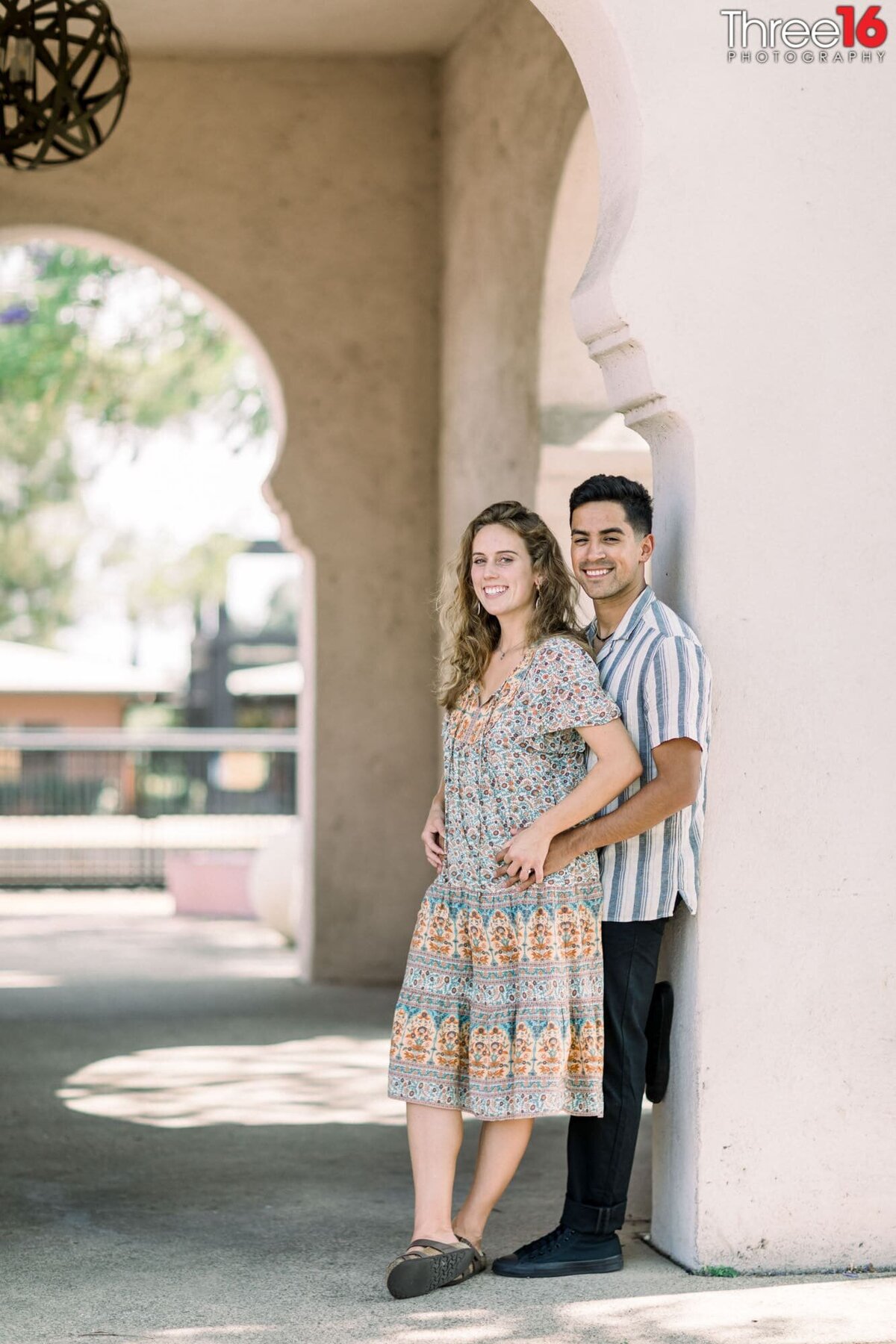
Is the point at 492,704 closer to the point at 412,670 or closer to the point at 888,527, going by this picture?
the point at 888,527

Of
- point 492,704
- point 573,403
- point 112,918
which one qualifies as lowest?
point 112,918

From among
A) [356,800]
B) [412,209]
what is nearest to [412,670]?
[356,800]

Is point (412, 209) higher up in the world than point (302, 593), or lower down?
higher up

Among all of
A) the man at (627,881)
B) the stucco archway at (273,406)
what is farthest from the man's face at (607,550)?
the stucco archway at (273,406)

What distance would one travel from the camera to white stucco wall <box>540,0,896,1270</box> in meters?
4.32

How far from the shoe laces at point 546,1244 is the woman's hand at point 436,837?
36.1 inches

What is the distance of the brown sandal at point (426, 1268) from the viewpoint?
4.11 m

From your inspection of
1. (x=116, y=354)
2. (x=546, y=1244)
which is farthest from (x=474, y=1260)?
(x=116, y=354)

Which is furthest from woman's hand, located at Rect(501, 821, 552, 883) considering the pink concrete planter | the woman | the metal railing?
the metal railing

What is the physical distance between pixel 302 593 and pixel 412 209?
2148mm

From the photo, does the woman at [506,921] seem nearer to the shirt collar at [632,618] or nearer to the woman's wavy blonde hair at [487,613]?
the woman's wavy blonde hair at [487,613]

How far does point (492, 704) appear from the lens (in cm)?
428

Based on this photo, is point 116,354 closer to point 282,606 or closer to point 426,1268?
point 426,1268

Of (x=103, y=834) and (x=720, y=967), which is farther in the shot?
(x=103, y=834)
